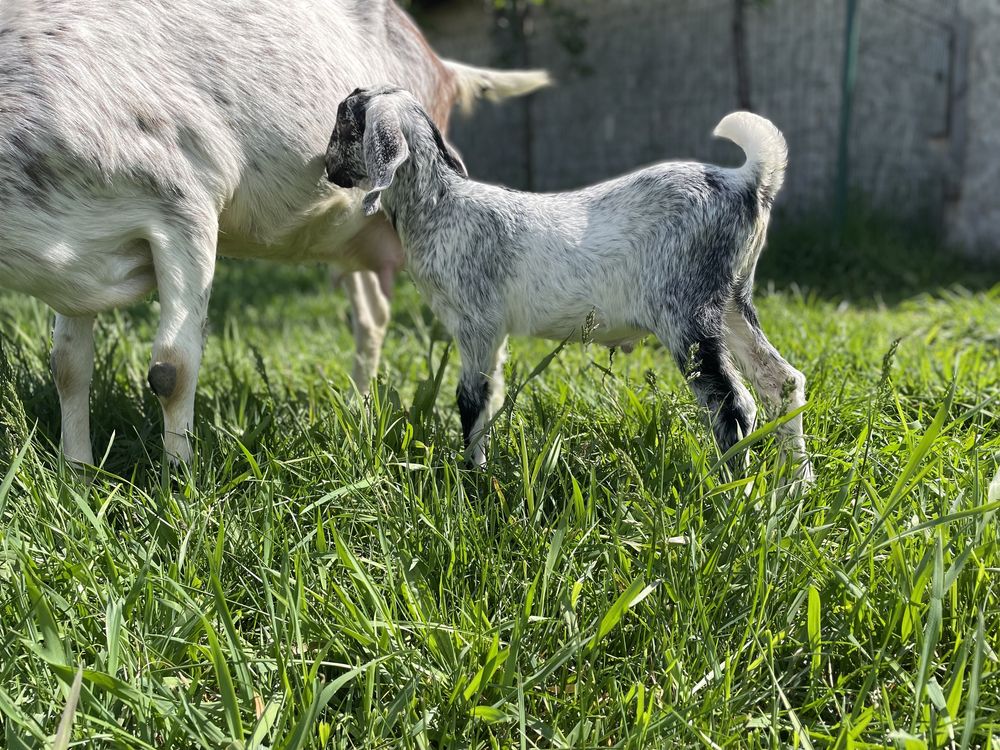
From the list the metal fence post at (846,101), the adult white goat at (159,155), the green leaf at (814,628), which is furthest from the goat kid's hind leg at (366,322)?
the metal fence post at (846,101)

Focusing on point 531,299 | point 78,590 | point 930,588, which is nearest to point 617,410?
point 531,299

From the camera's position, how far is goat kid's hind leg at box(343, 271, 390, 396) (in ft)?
13.2

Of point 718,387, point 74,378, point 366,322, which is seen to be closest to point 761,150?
point 718,387

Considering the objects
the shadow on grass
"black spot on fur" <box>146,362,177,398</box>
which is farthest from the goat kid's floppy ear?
the shadow on grass

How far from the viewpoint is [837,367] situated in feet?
10.8

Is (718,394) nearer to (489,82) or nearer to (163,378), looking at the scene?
(163,378)

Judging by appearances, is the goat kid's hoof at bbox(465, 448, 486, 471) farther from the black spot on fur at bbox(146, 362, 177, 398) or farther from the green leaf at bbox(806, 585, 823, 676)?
the green leaf at bbox(806, 585, 823, 676)

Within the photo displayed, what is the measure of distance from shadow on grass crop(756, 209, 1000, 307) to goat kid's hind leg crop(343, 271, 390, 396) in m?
3.13

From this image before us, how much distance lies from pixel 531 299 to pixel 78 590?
1201 millimetres

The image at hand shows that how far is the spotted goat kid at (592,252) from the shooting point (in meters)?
2.24

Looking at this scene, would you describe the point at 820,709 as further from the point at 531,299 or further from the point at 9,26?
the point at 9,26

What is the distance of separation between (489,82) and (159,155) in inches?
64.1

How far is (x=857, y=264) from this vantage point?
6875 millimetres

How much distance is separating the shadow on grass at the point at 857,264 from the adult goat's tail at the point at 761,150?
164 inches
